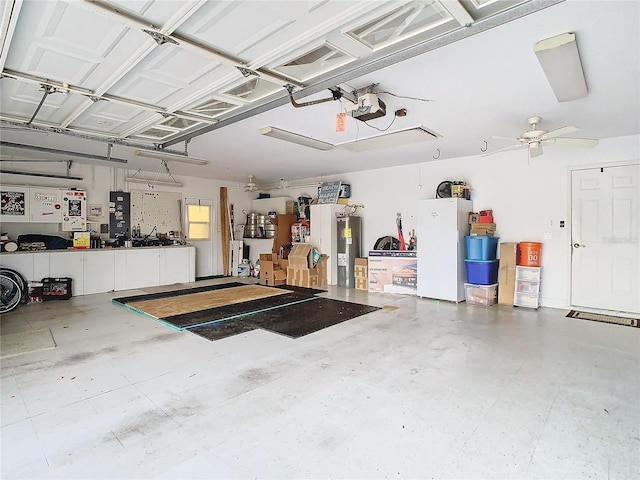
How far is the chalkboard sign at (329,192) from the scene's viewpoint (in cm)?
807

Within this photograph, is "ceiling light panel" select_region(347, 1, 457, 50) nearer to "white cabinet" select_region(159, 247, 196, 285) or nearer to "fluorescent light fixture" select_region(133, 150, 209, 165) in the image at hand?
"fluorescent light fixture" select_region(133, 150, 209, 165)

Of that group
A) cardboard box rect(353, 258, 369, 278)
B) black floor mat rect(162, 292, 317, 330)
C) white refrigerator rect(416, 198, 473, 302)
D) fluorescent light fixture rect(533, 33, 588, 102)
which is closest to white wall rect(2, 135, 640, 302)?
white refrigerator rect(416, 198, 473, 302)

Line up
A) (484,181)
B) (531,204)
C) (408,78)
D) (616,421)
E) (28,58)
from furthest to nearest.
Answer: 1. (484,181)
2. (531,204)
3. (408,78)
4. (28,58)
5. (616,421)

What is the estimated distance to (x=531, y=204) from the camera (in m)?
5.80

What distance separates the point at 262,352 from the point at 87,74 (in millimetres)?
2974

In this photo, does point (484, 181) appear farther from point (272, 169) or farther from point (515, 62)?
point (272, 169)

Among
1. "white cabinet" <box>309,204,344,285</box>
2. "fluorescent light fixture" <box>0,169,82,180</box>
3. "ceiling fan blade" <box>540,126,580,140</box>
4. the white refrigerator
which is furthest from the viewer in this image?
"white cabinet" <box>309,204,344,285</box>

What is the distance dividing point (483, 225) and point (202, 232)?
6907 millimetres

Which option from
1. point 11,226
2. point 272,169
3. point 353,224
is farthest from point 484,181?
point 11,226

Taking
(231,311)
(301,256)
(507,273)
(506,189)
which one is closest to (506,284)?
(507,273)

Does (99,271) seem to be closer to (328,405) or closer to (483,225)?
(328,405)

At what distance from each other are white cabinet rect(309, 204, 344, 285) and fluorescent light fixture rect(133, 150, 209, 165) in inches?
108

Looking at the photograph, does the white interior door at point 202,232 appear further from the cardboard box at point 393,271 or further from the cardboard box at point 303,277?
the cardboard box at point 393,271

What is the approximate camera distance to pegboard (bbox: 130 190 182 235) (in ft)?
26.2
